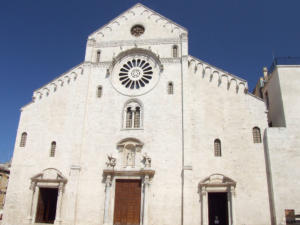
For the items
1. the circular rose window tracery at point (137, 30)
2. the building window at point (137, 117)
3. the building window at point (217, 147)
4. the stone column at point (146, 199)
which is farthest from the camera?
the circular rose window tracery at point (137, 30)

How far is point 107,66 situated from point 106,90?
2128 millimetres

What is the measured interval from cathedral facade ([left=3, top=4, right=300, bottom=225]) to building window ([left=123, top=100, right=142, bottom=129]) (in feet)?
0.26

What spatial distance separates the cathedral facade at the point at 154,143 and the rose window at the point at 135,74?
0.08 m

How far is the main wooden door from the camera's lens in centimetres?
1855

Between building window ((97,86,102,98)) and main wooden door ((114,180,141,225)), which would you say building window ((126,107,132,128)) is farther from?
main wooden door ((114,180,141,225))

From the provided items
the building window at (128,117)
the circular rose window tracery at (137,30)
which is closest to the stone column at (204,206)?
the building window at (128,117)

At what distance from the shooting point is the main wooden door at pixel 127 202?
18.5 metres

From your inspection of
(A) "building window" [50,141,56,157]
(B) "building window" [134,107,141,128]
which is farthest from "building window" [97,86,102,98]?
(A) "building window" [50,141,56,157]

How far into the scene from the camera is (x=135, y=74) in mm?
22188

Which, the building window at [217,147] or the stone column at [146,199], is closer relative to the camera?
the stone column at [146,199]

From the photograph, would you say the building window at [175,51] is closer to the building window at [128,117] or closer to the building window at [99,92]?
the building window at [128,117]

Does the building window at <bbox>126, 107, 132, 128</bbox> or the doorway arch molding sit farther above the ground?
the building window at <bbox>126, 107, 132, 128</bbox>

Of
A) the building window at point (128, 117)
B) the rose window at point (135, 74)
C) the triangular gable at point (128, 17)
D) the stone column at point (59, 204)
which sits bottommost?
the stone column at point (59, 204)

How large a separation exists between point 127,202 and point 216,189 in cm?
597
